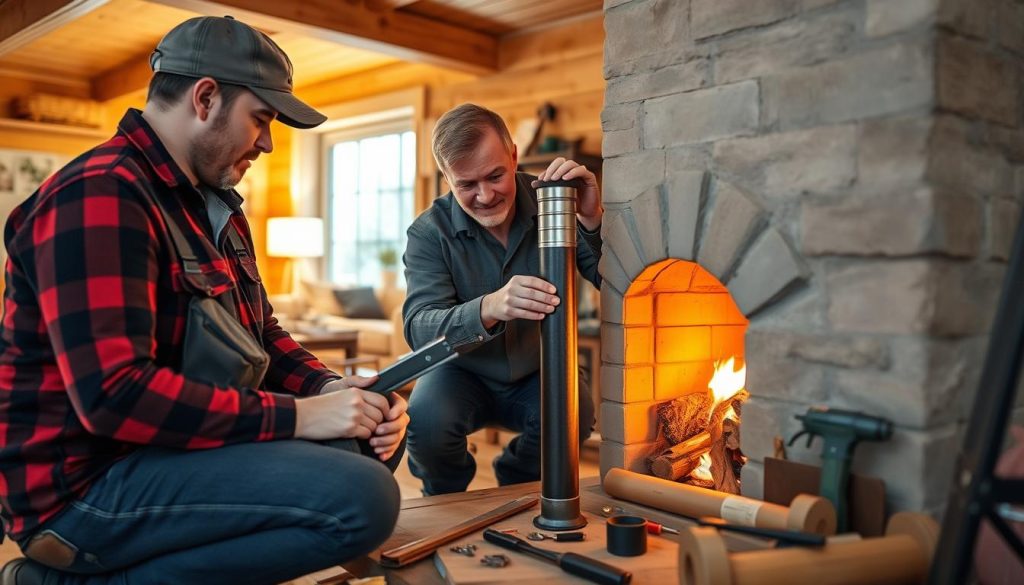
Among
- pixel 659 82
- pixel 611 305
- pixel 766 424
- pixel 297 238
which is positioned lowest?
pixel 766 424

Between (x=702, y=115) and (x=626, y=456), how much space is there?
2.73ft

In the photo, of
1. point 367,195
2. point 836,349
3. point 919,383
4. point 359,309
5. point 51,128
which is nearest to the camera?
point 919,383

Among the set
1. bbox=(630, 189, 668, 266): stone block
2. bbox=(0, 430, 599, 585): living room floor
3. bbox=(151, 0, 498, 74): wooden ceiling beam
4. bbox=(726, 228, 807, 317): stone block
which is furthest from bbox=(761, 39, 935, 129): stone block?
bbox=(151, 0, 498, 74): wooden ceiling beam

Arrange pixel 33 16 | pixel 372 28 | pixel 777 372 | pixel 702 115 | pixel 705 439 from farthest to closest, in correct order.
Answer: pixel 372 28
pixel 33 16
pixel 705 439
pixel 702 115
pixel 777 372

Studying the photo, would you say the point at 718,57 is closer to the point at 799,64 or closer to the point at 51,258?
the point at 799,64

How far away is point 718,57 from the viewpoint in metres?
1.78

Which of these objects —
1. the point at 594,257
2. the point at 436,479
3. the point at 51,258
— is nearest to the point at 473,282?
the point at 594,257

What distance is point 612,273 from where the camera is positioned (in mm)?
2064

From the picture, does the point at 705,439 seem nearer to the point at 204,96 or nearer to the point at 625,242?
the point at 625,242

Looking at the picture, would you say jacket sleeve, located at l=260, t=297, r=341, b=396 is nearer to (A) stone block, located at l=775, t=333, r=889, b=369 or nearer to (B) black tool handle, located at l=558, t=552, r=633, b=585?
(B) black tool handle, located at l=558, t=552, r=633, b=585

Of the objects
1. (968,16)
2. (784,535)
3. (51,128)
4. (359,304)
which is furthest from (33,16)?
(784,535)

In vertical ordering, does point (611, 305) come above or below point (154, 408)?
above

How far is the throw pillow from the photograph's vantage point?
6512 millimetres

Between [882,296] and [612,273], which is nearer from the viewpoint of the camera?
[882,296]
